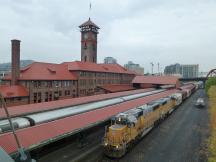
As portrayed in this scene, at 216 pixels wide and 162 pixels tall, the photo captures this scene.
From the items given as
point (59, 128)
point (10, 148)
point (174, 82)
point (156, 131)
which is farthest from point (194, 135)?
point (174, 82)

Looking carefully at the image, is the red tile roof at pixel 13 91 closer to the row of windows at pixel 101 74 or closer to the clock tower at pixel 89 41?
the row of windows at pixel 101 74

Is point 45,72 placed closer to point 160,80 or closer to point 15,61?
point 15,61

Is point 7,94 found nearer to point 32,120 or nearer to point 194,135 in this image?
point 32,120

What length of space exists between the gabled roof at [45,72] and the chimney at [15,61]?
4.34 feet

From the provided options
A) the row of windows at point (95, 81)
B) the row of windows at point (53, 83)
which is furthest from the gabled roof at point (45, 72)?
the row of windows at point (95, 81)

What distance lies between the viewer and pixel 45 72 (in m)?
52.7

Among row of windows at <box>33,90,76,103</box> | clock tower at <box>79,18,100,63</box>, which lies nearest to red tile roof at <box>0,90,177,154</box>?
row of windows at <box>33,90,76,103</box>

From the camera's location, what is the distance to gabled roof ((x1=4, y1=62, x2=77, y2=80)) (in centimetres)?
4825

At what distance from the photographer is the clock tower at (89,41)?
274 feet

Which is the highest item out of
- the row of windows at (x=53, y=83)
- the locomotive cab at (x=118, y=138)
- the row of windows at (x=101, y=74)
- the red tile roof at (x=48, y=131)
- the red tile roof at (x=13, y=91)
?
the row of windows at (x=101, y=74)

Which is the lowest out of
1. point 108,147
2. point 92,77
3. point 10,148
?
point 108,147

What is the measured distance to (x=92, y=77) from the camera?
221 feet

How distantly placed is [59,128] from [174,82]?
63348 mm

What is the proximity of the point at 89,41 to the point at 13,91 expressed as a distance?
46896 mm
